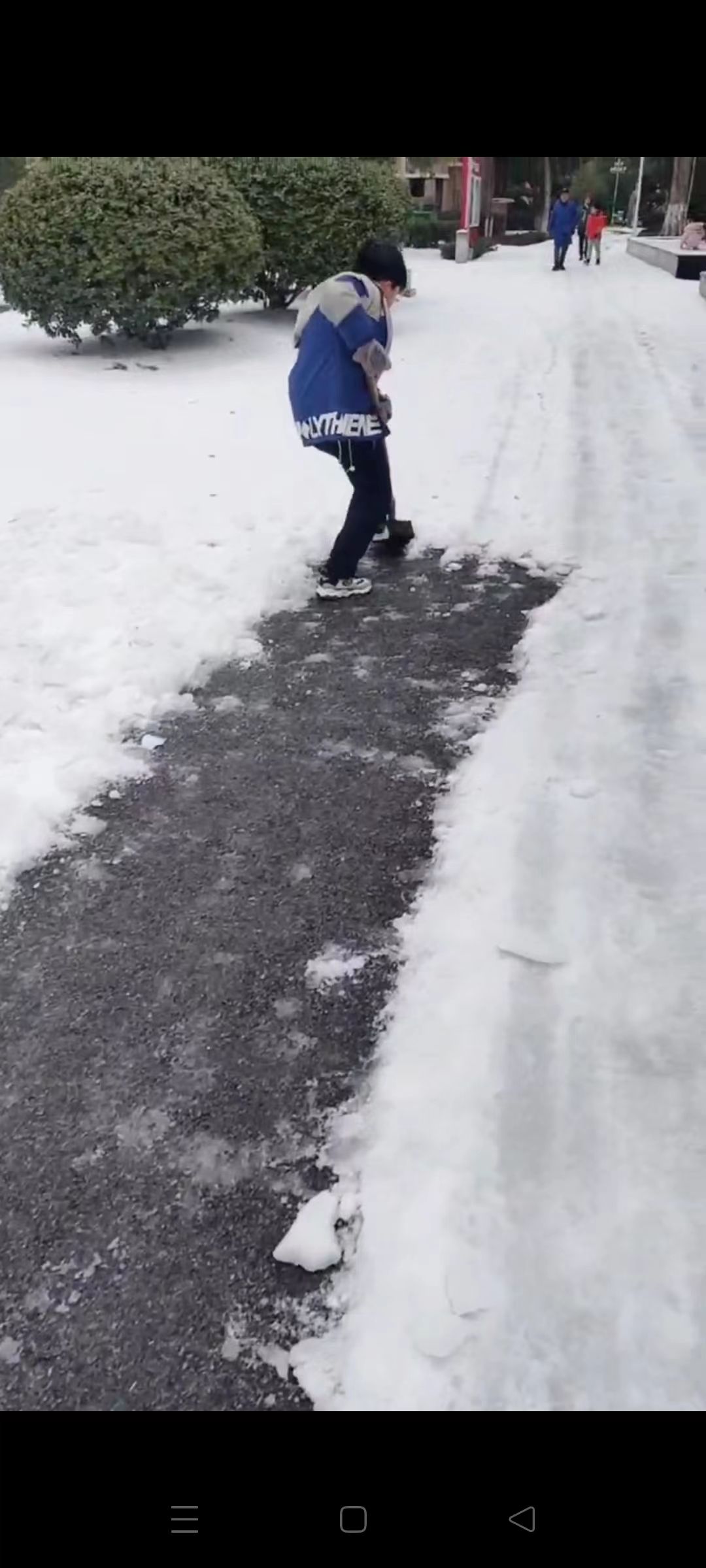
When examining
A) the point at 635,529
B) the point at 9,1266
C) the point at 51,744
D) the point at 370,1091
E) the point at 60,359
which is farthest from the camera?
the point at 60,359

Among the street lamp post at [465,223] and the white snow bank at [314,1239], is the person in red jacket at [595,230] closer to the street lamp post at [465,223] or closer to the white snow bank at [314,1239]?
the street lamp post at [465,223]

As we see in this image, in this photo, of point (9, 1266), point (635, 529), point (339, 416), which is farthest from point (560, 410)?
point (9, 1266)

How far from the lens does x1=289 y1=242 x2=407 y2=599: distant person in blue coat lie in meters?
4.59

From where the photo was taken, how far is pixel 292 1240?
2020mm

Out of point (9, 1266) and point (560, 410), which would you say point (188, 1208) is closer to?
point (9, 1266)

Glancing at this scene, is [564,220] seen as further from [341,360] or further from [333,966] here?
[333,966]

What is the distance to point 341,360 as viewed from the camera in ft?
15.4

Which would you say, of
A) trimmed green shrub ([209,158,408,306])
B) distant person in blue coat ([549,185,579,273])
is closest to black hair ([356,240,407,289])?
trimmed green shrub ([209,158,408,306])

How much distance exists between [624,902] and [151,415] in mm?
6708

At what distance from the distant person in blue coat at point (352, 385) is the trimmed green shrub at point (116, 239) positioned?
17.8ft

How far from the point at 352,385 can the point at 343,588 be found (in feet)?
2.92

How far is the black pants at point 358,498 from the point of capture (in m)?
4.93

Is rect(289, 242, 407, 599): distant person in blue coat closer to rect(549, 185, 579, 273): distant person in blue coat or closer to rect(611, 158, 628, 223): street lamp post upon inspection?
rect(549, 185, 579, 273): distant person in blue coat

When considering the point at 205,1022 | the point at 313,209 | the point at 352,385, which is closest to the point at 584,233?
the point at 313,209
